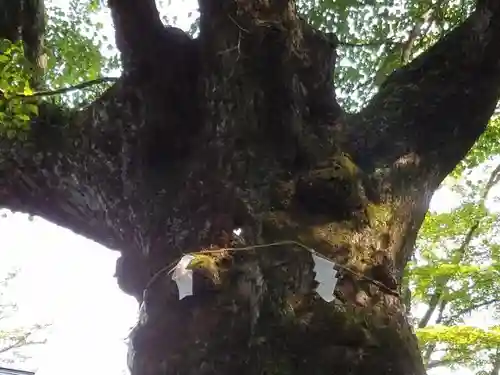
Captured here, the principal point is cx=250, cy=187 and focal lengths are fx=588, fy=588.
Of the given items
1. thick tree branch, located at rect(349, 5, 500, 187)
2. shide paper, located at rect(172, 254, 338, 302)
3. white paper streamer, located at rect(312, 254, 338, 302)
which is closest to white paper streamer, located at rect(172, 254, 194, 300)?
shide paper, located at rect(172, 254, 338, 302)

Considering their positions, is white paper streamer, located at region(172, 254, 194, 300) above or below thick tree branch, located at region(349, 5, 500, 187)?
below

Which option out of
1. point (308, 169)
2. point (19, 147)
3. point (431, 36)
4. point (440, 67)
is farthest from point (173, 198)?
point (431, 36)

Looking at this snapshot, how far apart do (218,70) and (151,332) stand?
3.21 ft

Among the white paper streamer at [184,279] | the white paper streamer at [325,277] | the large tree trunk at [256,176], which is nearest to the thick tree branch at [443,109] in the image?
the large tree trunk at [256,176]

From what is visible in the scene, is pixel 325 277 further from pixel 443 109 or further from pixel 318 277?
pixel 443 109

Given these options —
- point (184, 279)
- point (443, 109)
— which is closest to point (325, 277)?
point (184, 279)

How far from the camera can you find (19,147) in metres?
2.40

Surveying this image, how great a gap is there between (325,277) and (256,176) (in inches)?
18.7

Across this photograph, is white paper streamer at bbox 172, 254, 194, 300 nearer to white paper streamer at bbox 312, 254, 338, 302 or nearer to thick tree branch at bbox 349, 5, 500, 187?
white paper streamer at bbox 312, 254, 338, 302

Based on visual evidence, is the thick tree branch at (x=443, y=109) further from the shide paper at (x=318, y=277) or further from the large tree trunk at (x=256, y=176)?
the shide paper at (x=318, y=277)

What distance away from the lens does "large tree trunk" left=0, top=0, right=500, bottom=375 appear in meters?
1.69

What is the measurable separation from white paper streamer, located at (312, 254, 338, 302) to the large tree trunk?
0.03m

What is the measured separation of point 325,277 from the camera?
1713 mm

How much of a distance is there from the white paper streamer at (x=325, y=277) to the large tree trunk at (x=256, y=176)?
0.03 meters
